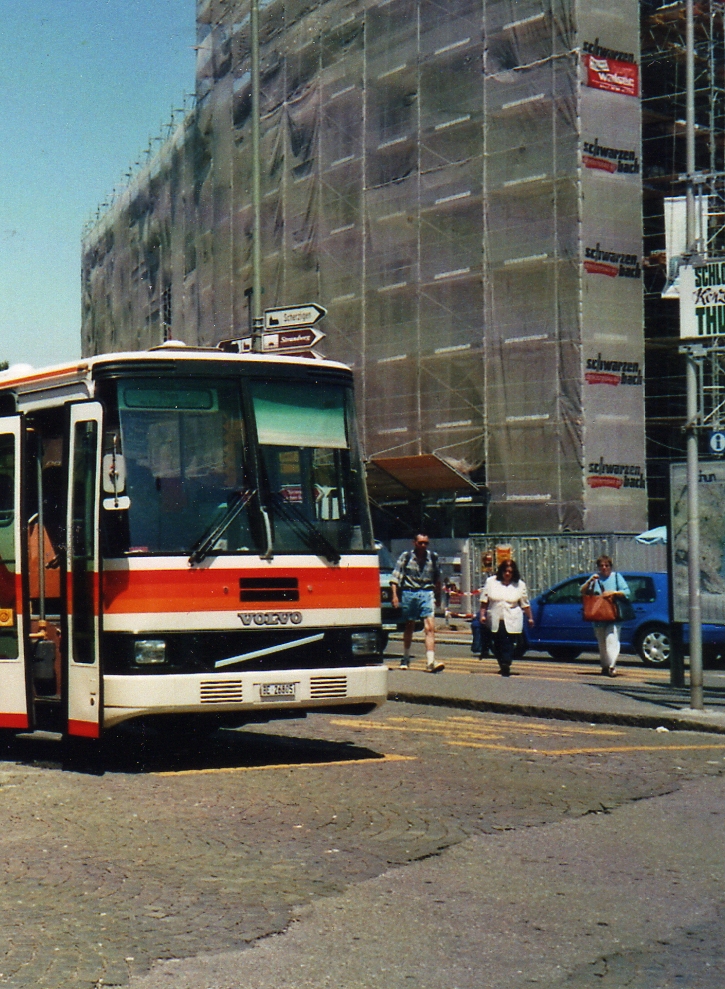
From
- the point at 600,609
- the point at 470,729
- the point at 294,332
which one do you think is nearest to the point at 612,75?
the point at 600,609

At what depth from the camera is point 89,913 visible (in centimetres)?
562

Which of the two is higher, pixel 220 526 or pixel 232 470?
pixel 232 470

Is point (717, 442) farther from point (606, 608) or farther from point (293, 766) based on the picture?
point (293, 766)

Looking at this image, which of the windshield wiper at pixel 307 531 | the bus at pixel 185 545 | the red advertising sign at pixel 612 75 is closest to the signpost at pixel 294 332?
the bus at pixel 185 545

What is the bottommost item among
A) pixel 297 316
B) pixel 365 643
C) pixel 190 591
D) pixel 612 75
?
pixel 365 643

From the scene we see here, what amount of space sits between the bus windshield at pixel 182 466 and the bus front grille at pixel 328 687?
1034 mm

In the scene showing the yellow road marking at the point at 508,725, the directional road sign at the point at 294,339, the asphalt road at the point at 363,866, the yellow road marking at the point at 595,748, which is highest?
the directional road sign at the point at 294,339

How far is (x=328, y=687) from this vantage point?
31.9ft

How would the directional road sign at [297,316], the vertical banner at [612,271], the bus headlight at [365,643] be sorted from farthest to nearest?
the vertical banner at [612,271]
the directional road sign at [297,316]
the bus headlight at [365,643]

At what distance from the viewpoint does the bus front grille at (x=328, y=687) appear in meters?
9.65

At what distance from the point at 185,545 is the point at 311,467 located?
1.14 meters

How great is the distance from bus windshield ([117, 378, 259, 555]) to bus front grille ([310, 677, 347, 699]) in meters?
1.03

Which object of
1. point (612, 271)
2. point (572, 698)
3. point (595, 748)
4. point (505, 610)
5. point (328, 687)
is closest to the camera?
point (328, 687)

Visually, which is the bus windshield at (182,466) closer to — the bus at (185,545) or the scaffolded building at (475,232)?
the bus at (185,545)
